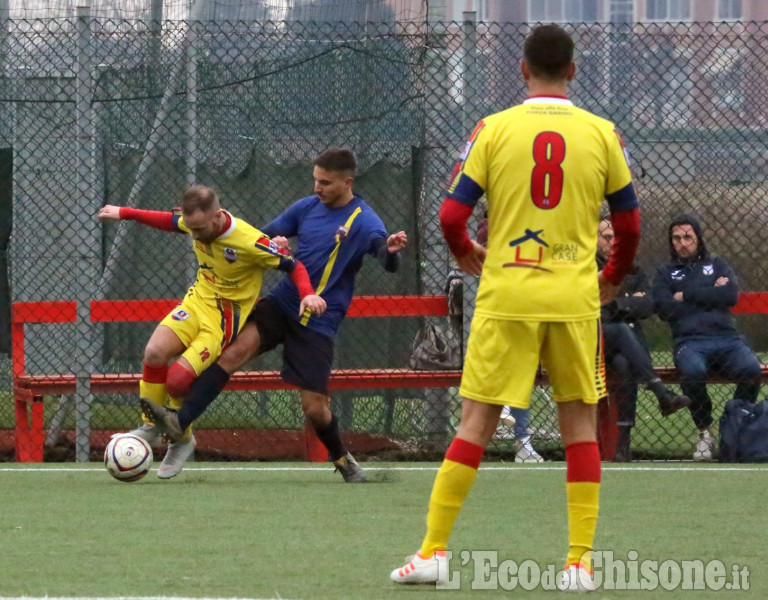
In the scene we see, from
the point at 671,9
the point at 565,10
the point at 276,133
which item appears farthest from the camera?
the point at 671,9

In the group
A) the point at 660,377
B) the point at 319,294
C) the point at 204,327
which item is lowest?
the point at 660,377

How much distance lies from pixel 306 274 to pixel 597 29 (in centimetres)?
318

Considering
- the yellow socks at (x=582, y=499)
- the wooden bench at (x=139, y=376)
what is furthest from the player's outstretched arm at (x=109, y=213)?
the yellow socks at (x=582, y=499)

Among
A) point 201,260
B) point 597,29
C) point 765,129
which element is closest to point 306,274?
point 201,260

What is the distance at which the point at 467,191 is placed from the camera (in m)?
4.50

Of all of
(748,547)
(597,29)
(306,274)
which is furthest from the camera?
(597,29)

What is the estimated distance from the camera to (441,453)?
9.68 metres

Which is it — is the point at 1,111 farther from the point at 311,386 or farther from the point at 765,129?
the point at 765,129

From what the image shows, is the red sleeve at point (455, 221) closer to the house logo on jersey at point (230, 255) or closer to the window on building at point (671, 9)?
the house logo on jersey at point (230, 255)

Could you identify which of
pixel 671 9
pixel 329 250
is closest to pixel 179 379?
pixel 329 250

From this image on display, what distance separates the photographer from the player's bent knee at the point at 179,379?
7535 mm

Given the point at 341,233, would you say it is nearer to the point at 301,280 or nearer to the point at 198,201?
the point at 301,280

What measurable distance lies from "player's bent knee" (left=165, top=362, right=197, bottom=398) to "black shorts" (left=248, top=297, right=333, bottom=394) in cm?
46

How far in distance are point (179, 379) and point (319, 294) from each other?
0.87 meters
